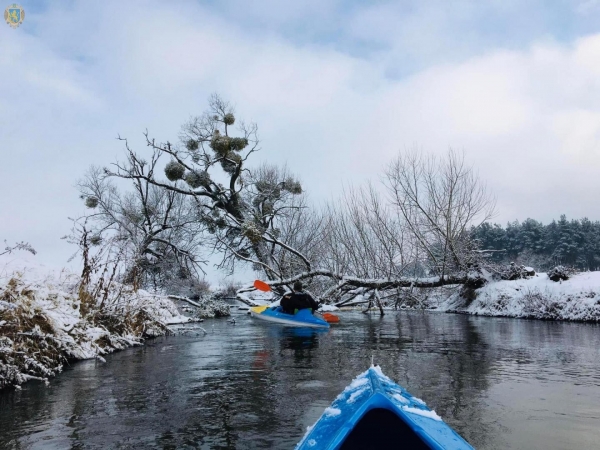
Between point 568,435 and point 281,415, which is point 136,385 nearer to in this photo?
point 281,415

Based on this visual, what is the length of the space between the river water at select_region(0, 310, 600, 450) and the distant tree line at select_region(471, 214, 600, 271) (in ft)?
134

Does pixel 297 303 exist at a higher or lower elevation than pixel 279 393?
higher

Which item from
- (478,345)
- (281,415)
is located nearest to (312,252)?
(478,345)

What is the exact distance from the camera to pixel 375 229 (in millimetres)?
19109

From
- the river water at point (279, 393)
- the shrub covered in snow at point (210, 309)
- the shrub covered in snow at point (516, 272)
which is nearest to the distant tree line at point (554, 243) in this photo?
the shrub covered in snow at point (516, 272)

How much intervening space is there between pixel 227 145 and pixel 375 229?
7.59 metres

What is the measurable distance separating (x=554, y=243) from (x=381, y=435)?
55.1 meters

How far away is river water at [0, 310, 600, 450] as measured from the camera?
3.60 metres

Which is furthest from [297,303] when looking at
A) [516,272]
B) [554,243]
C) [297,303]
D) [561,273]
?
[554,243]

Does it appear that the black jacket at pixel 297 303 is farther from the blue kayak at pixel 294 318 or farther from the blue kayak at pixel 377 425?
the blue kayak at pixel 377 425

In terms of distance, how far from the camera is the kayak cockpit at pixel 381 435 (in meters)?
2.69

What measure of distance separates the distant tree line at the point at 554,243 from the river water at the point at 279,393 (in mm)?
40851

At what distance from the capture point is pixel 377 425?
2748 mm

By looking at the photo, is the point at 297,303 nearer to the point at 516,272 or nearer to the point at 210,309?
the point at 210,309
